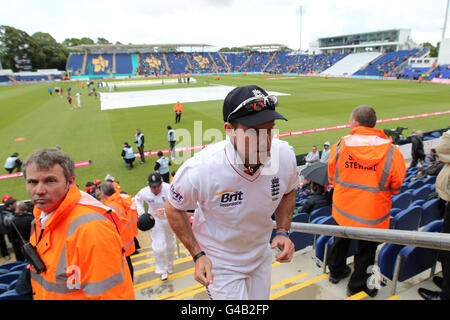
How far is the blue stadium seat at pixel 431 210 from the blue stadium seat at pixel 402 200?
62 centimetres

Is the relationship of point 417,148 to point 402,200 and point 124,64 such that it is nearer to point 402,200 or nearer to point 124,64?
point 402,200

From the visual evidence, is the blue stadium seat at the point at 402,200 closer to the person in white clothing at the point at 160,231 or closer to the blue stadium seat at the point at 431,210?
the blue stadium seat at the point at 431,210

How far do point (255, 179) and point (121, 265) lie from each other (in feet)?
3.58

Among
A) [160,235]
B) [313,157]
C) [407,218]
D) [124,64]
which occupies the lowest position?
[160,235]

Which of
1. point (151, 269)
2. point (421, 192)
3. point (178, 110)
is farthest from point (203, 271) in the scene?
point (178, 110)

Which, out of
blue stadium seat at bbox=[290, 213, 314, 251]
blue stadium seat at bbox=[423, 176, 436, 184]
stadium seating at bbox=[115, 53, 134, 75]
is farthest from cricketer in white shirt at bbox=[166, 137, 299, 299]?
stadium seating at bbox=[115, 53, 134, 75]

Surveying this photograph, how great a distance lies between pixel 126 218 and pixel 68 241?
A: 1844mm

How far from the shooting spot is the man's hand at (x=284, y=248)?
192 centimetres

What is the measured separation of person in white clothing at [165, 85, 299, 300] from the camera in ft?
5.57

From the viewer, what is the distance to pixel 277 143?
2.00m

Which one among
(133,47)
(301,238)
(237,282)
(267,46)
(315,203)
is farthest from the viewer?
(267,46)

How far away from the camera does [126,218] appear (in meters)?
3.53

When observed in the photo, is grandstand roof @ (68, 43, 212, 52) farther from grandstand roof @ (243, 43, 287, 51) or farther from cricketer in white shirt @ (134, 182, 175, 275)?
cricketer in white shirt @ (134, 182, 175, 275)

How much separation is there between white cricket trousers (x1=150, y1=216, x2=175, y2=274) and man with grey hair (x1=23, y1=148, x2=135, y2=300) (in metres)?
3.08
